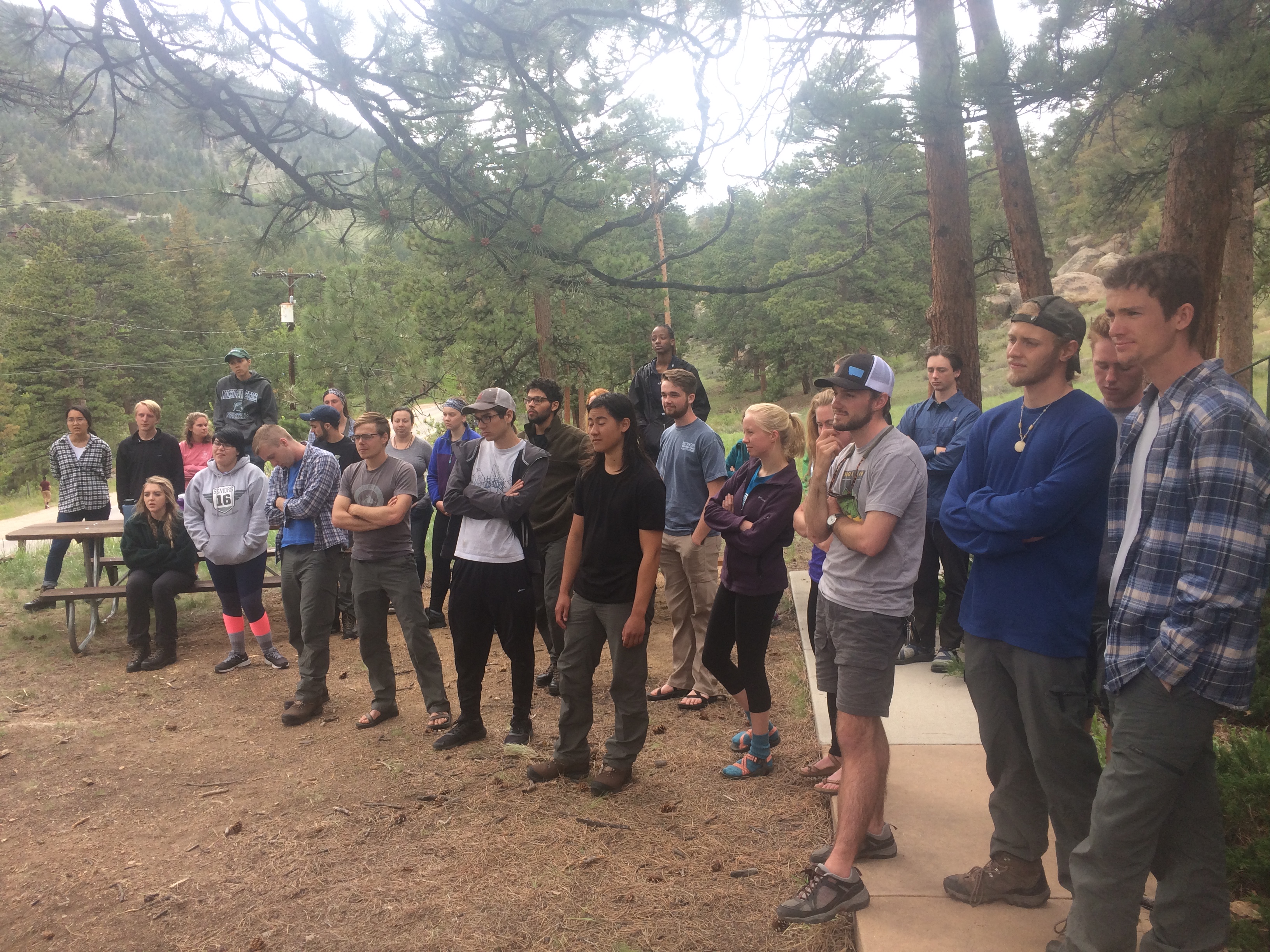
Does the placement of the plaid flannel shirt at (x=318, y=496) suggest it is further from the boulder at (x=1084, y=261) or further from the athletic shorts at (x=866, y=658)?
the boulder at (x=1084, y=261)

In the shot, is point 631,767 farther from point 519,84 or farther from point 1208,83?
point 1208,83

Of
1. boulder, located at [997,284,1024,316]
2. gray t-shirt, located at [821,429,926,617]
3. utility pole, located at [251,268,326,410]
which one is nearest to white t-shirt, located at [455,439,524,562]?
gray t-shirt, located at [821,429,926,617]

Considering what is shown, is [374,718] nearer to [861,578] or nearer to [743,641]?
[743,641]

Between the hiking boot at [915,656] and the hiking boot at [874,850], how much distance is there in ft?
8.60

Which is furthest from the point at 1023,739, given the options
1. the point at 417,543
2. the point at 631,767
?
the point at 417,543

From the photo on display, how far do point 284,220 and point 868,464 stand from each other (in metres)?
3.85

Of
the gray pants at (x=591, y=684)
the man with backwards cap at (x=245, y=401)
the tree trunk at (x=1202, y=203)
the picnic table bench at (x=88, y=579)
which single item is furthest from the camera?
the man with backwards cap at (x=245, y=401)

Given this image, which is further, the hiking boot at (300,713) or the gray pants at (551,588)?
the hiking boot at (300,713)

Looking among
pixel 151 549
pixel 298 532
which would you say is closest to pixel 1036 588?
pixel 298 532

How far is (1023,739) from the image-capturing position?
2994 mm

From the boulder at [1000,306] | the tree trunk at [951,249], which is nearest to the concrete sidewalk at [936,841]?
the tree trunk at [951,249]

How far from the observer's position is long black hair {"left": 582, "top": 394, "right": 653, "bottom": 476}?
4.46 m

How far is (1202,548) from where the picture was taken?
86.0 inches

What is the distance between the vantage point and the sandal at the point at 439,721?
5727 millimetres
